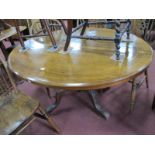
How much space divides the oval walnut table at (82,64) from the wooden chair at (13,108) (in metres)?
0.21

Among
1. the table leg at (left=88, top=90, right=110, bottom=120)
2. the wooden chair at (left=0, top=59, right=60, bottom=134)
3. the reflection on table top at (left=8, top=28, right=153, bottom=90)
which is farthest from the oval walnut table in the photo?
the table leg at (left=88, top=90, right=110, bottom=120)

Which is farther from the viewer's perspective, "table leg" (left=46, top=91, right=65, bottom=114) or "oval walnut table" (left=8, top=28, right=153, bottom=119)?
"table leg" (left=46, top=91, right=65, bottom=114)

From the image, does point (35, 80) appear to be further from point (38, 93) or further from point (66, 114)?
point (38, 93)

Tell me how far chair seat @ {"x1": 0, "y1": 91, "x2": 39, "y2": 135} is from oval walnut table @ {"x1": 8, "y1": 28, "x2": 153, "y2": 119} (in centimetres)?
31

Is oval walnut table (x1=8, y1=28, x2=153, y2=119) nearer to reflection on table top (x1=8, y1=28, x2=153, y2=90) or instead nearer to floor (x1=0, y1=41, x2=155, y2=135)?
reflection on table top (x1=8, y1=28, x2=153, y2=90)

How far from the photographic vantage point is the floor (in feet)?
5.45

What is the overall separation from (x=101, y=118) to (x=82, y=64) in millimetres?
784

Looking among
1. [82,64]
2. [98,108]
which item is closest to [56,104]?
[98,108]

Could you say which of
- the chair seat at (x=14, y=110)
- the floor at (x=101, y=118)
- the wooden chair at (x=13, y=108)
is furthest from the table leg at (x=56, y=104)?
the chair seat at (x=14, y=110)

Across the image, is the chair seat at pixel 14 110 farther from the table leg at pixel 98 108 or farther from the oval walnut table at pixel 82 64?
the table leg at pixel 98 108

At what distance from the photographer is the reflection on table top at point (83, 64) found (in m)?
1.09
